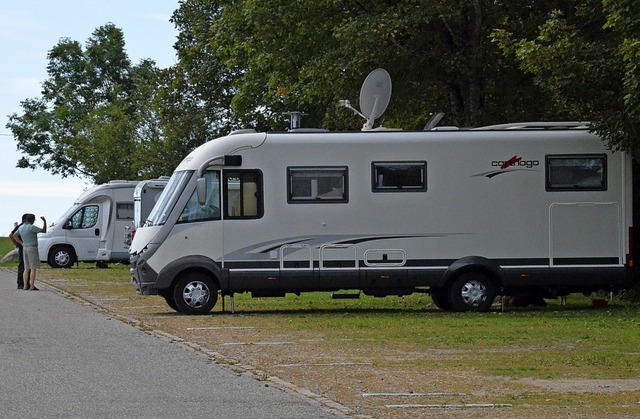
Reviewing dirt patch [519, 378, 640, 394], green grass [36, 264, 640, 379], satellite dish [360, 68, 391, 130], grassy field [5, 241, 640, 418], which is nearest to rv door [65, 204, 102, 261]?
green grass [36, 264, 640, 379]

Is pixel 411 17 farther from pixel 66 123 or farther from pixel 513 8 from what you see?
pixel 66 123

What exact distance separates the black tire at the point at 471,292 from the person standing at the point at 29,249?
1320cm

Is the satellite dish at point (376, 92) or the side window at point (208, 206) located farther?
the satellite dish at point (376, 92)

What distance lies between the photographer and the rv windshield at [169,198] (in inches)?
934

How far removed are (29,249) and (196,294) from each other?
11470mm

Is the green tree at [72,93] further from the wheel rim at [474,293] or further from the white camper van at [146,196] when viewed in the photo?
the wheel rim at [474,293]

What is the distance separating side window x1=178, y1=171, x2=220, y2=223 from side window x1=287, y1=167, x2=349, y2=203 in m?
1.19

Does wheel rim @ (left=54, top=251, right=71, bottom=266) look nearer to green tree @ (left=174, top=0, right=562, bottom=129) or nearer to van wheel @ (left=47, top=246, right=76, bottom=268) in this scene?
van wheel @ (left=47, top=246, right=76, bottom=268)

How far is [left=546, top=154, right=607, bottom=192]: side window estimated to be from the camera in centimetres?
2388

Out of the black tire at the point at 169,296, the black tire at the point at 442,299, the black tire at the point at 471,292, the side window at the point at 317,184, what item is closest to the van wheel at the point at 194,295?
the black tire at the point at 169,296

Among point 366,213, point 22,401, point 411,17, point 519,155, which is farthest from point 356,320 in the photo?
point 22,401

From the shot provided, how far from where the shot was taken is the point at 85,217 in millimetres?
49156

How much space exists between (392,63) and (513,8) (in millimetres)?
2853

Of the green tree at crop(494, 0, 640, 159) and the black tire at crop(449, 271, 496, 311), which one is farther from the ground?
the green tree at crop(494, 0, 640, 159)
